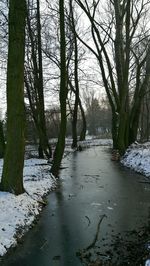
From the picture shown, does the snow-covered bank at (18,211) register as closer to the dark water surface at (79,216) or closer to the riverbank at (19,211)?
the riverbank at (19,211)

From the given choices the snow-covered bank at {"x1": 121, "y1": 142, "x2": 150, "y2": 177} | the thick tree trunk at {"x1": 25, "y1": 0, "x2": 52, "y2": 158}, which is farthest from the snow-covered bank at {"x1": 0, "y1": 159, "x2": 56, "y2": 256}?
the thick tree trunk at {"x1": 25, "y1": 0, "x2": 52, "y2": 158}

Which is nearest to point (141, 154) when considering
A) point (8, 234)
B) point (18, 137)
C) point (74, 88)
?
point (18, 137)

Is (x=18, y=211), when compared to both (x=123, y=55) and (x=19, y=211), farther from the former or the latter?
(x=123, y=55)

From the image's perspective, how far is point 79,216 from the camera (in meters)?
10.7

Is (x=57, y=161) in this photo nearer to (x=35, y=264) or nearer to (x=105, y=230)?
(x=105, y=230)

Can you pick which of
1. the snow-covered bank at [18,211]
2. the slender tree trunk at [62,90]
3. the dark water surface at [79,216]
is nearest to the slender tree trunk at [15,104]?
the snow-covered bank at [18,211]

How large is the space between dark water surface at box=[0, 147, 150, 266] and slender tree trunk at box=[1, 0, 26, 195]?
144 centimetres

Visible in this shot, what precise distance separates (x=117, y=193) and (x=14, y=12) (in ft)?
22.9

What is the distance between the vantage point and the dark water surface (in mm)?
7823

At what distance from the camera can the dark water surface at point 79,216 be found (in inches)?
308

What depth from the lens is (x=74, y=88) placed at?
4662cm

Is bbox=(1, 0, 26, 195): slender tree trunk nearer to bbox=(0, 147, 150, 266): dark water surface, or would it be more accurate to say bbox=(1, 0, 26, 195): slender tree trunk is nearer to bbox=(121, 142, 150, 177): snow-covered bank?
bbox=(0, 147, 150, 266): dark water surface

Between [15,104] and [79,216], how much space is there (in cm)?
366

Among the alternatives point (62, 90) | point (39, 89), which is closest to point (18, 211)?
point (62, 90)
